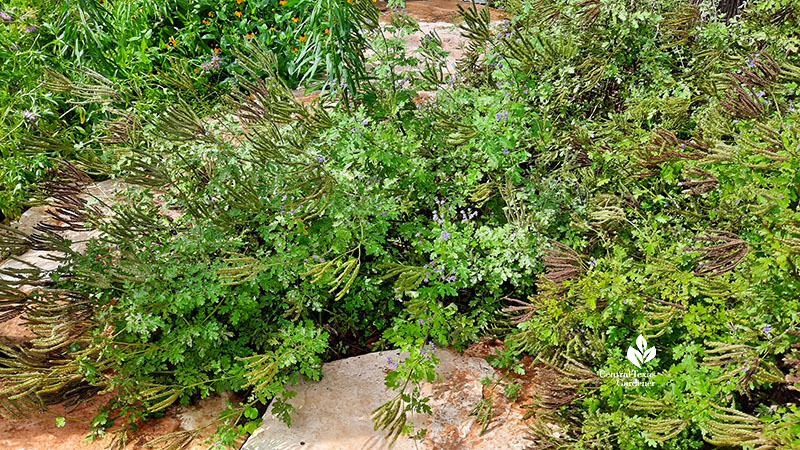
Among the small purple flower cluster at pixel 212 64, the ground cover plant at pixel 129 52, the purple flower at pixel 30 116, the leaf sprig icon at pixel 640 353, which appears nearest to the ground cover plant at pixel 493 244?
the leaf sprig icon at pixel 640 353

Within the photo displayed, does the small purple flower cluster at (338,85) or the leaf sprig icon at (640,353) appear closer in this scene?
the leaf sprig icon at (640,353)

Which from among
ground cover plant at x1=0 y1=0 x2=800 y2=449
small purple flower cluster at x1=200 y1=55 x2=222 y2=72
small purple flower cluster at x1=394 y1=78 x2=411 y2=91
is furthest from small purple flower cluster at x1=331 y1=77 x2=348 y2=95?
small purple flower cluster at x1=200 y1=55 x2=222 y2=72

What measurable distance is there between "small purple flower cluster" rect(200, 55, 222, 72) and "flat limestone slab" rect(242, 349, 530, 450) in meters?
3.04

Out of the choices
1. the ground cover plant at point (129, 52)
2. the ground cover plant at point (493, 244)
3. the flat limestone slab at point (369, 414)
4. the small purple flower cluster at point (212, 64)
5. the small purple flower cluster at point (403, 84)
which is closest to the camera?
the ground cover plant at point (493, 244)

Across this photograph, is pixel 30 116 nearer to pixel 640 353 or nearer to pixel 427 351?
pixel 427 351

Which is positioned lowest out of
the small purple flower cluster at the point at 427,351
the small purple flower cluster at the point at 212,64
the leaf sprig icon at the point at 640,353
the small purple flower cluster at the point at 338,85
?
the small purple flower cluster at the point at 427,351

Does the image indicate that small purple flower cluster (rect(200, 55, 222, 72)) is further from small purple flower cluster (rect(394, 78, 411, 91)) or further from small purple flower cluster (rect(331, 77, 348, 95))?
small purple flower cluster (rect(394, 78, 411, 91))

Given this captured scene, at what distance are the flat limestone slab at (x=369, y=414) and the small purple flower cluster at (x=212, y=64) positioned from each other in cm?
304

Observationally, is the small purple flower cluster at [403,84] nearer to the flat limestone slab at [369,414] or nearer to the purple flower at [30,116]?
the flat limestone slab at [369,414]

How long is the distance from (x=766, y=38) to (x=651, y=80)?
602mm

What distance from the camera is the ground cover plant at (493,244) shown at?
2.34 m

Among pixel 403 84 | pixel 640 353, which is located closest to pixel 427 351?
pixel 640 353

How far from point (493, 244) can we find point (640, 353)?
85 cm

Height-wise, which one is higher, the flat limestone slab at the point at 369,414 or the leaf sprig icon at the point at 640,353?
the leaf sprig icon at the point at 640,353
